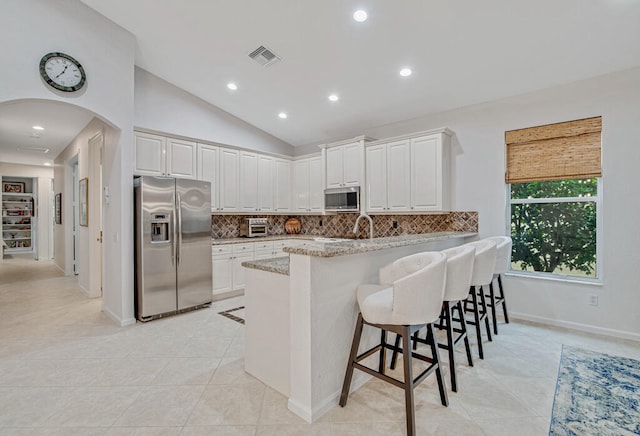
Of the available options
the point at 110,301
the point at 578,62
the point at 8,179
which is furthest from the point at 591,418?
the point at 8,179

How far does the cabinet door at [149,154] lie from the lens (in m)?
4.03

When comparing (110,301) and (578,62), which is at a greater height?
(578,62)

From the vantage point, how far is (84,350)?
9.61 ft

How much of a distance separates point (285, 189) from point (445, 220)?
295cm

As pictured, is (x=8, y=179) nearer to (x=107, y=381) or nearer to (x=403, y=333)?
(x=107, y=381)

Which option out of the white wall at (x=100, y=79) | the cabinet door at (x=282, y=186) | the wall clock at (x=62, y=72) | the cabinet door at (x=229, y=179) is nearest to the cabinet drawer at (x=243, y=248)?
the cabinet door at (x=229, y=179)

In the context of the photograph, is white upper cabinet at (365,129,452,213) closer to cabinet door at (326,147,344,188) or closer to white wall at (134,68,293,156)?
cabinet door at (326,147,344,188)

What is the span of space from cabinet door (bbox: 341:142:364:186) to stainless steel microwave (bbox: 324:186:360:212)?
0.12 metres

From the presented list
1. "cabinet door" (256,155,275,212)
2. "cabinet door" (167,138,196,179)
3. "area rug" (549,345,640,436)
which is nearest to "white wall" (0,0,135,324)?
"cabinet door" (167,138,196,179)

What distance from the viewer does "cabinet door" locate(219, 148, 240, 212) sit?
16.3ft

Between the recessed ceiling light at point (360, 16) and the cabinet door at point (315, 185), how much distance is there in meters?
2.76

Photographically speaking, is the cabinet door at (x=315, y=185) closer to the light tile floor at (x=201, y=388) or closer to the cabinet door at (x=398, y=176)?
the cabinet door at (x=398, y=176)

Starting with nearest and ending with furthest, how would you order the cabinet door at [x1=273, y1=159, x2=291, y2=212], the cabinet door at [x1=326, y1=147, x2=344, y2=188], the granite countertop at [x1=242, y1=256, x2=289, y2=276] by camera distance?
the granite countertop at [x1=242, y1=256, x2=289, y2=276] < the cabinet door at [x1=326, y1=147, x2=344, y2=188] < the cabinet door at [x1=273, y1=159, x2=291, y2=212]

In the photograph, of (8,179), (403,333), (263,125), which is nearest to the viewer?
(403,333)
